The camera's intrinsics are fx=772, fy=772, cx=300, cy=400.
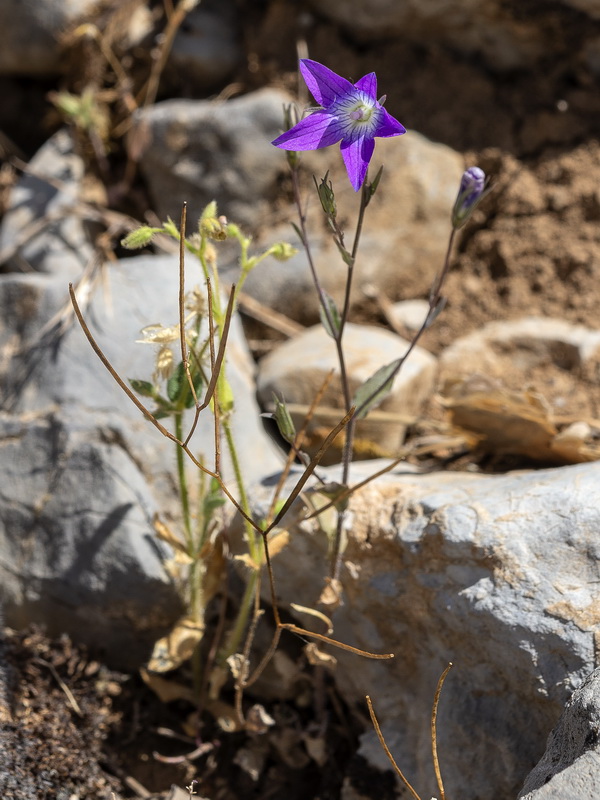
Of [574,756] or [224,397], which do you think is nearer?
[574,756]

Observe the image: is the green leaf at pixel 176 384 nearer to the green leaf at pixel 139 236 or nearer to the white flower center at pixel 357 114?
the green leaf at pixel 139 236

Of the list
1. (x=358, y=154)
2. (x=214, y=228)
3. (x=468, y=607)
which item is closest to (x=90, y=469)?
(x=214, y=228)

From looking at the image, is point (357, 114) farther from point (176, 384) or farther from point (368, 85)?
point (176, 384)

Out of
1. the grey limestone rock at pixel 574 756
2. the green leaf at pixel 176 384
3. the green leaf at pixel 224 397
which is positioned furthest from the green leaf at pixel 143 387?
the grey limestone rock at pixel 574 756

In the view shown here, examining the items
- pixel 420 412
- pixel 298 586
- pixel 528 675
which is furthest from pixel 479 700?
pixel 420 412

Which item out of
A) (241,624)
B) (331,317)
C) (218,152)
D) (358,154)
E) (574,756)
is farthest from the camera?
(218,152)

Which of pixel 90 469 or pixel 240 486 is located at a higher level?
pixel 240 486

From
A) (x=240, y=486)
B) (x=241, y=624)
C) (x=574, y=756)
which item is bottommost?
(x=241, y=624)
